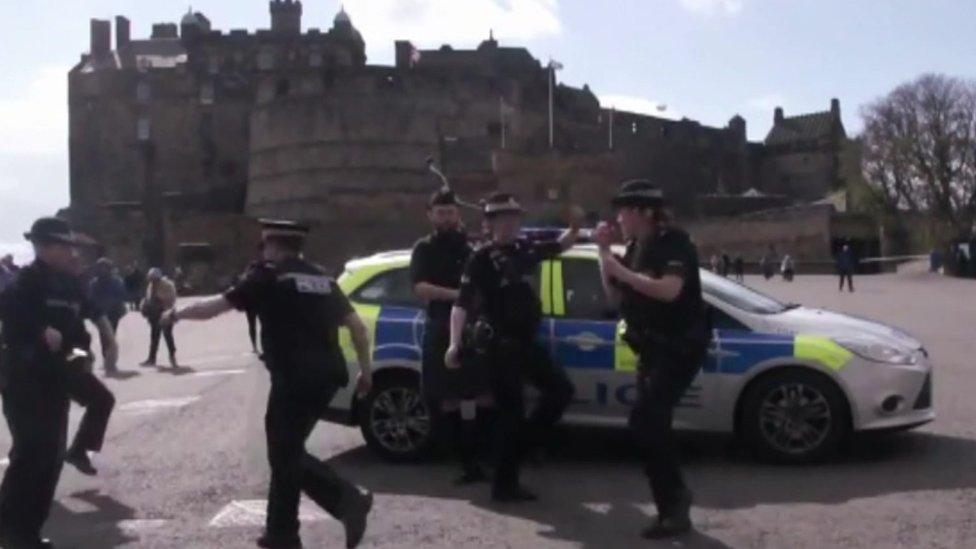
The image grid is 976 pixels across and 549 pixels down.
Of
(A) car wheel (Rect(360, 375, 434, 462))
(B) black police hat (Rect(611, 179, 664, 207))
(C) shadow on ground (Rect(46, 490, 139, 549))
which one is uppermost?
(B) black police hat (Rect(611, 179, 664, 207))

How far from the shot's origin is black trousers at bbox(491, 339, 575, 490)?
918 cm

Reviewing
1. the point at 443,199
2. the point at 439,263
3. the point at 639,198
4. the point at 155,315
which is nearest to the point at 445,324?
the point at 439,263

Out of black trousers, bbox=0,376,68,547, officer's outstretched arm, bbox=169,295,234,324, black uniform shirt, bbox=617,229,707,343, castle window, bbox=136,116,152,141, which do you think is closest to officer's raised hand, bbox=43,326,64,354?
black trousers, bbox=0,376,68,547

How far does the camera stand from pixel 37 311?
851 centimetres

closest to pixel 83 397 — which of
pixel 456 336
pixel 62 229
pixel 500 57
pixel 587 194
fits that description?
pixel 62 229

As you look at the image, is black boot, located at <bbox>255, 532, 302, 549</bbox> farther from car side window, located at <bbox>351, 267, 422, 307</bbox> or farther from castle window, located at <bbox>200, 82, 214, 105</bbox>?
castle window, located at <bbox>200, 82, 214, 105</bbox>

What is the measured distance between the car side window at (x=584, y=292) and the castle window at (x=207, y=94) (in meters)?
81.6

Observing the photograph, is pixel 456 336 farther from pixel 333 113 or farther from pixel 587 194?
pixel 333 113

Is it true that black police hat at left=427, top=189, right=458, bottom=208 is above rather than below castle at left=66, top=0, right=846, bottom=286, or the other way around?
below

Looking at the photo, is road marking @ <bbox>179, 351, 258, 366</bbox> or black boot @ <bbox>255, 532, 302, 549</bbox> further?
road marking @ <bbox>179, 351, 258, 366</bbox>

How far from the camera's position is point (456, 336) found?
915cm

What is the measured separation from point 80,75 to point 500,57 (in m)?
25.6

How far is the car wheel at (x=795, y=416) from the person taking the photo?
33.7 ft

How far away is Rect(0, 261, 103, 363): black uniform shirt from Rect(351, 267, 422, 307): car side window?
288cm
